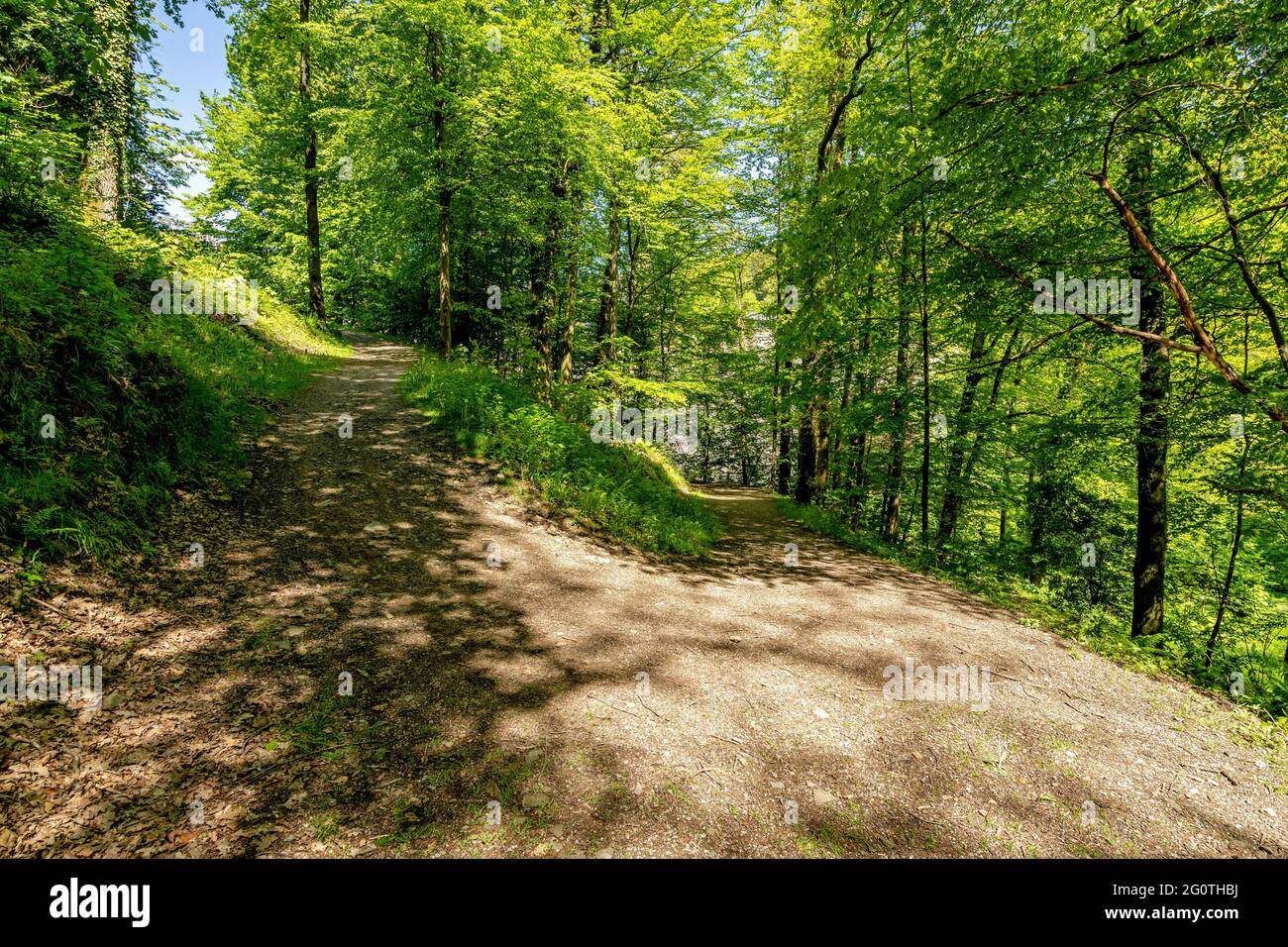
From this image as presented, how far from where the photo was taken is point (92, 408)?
4805 millimetres

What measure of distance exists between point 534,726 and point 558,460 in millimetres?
6215

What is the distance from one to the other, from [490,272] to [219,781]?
22087 mm

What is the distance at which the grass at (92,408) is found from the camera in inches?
155

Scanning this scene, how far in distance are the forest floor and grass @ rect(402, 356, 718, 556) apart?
2.39 meters

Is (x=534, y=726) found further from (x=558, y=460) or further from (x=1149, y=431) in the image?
(x=1149, y=431)

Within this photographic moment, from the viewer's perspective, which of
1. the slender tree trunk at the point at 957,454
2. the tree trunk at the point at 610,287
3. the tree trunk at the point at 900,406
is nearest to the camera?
the tree trunk at the point at 900,406

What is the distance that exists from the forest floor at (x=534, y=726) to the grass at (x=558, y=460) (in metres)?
2.39

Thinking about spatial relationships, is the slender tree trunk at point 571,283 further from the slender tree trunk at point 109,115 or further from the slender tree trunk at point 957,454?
the slender tree trunk at point 957,454

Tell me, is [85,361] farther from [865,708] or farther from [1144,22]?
[1144,22]

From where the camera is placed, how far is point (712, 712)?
12.8 ft

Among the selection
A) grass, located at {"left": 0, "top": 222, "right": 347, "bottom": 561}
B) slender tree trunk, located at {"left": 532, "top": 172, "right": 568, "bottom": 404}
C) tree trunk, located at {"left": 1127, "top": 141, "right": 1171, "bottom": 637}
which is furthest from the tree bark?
tree trunk, located at {"left": 1127, "top": 141, "right": 1171, "bottom": 637}

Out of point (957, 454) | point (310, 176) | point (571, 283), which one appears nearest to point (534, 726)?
point (571, 283)

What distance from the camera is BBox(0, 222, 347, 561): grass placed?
3.94 meters

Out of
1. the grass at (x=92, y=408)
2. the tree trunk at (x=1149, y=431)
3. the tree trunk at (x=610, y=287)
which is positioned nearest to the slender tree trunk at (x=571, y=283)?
the tree trunk at (x=610, y=287)
